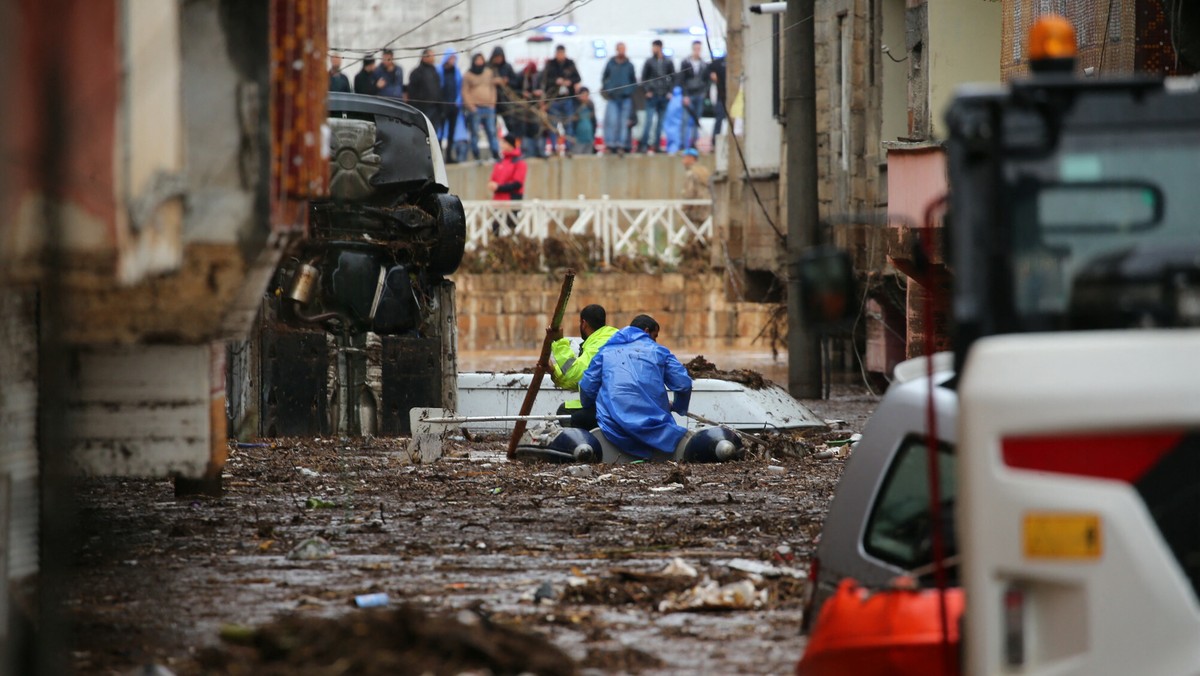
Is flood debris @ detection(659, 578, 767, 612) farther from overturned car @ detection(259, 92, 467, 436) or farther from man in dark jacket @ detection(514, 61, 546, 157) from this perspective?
man in dark jacket @ detection(514, 61, 546, 157)

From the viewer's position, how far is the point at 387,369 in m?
18.3

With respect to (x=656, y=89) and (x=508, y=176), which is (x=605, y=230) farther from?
(x=656, y=89)

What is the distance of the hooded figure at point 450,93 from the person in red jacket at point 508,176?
3.75 ft

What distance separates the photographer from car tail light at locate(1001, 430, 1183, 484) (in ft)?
14.3

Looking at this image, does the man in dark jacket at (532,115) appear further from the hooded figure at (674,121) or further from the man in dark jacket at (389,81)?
the man in dark jacket at (389,81)

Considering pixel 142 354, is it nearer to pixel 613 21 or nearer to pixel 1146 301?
pixel 1146 301

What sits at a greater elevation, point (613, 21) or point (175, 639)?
point (613, 21)

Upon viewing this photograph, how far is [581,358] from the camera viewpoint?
52.1 ft

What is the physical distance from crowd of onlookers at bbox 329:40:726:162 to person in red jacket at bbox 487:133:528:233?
193 millimetres

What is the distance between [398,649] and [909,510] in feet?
5.92

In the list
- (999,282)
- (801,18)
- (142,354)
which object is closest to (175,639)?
(142,354)

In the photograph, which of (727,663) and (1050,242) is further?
(727,663)

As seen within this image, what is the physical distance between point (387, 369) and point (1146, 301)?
14000 mm

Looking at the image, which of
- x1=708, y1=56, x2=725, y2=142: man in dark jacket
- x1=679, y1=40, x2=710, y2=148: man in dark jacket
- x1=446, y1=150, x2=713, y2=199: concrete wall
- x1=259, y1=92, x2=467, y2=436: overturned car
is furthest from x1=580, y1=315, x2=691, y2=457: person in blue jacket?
x1=446, y1=150, x2=713, y2=199: concrete wall
